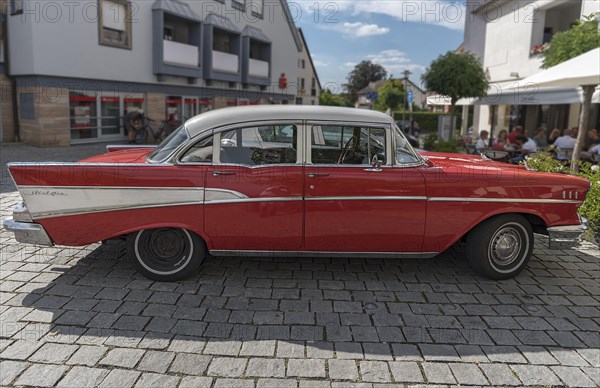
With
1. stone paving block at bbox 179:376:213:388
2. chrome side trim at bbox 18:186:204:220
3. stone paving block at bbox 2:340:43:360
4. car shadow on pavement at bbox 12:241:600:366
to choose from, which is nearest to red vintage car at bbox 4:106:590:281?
chrome side trim at bbox 18:186:204:220

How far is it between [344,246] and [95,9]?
1687 centimetres

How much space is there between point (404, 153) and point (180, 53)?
1978 centimetres

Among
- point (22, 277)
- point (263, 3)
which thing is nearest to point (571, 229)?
point (22, 277)

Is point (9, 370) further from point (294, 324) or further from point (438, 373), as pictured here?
point (438, 373)

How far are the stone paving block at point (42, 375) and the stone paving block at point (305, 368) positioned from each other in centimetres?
150

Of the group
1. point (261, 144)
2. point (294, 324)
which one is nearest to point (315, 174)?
point (261, 144)

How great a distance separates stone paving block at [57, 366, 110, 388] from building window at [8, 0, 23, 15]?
1618cm

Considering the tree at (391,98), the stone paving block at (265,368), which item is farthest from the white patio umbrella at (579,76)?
the tree at (391,98)

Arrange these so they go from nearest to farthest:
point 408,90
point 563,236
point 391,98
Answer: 1. point 563,236
2. point 408,90
3. point 391,98

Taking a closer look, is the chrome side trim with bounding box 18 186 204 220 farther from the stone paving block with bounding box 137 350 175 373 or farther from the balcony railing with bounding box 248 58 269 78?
the balcony railing with bounding box 248 58 269 78

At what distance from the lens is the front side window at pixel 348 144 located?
4.49 meters

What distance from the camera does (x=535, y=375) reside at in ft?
10.3

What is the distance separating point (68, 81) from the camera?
55.6 feet

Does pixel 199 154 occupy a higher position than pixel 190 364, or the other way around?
pixel 199 154
